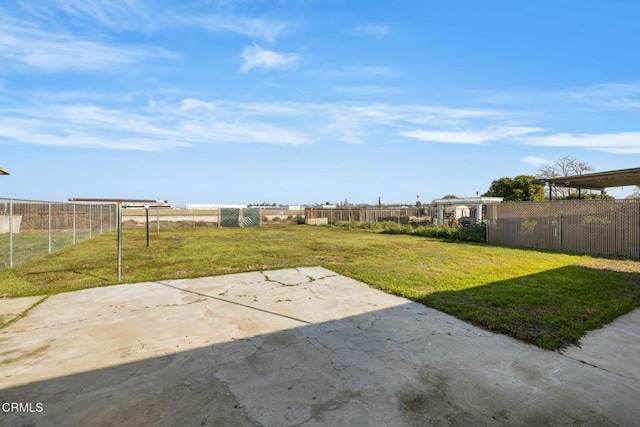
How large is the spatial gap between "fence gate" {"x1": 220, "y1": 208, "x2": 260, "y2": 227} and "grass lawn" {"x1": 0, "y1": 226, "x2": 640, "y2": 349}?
14.7 m

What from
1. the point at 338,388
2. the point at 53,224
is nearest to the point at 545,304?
the point at 338,388

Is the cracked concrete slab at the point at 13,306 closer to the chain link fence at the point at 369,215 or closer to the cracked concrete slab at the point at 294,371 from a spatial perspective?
the cracked concrete slab at the point at 294,371

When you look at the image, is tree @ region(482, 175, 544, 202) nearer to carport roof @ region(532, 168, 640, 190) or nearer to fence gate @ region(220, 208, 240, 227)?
carport roof @ region(532, 168, 640, 190)

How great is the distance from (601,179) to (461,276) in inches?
325

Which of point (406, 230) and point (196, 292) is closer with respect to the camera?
point (196, 292)

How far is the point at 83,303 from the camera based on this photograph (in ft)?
15.3

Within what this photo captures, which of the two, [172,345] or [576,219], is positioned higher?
[576,219]

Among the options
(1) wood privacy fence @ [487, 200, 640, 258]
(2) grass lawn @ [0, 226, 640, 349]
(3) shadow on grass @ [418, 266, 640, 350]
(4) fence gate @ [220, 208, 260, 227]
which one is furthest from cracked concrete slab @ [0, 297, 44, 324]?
(4) fence gate @ [220, 208, 260, 227]

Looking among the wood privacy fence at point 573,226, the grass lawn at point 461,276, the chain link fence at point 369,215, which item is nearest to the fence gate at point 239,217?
the chain link fence at point 369,215

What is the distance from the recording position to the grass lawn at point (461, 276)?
4.03 meters

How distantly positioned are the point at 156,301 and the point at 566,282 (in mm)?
7269

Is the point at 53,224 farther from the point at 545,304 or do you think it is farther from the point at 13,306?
the point at 545,304

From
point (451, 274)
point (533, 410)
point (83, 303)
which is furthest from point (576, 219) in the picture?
point (83, 303)

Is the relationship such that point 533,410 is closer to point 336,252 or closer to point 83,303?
point 83,303
